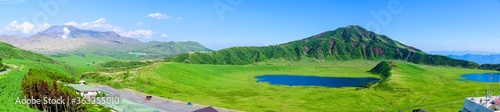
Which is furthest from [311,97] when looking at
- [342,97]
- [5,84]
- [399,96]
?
[5,84]

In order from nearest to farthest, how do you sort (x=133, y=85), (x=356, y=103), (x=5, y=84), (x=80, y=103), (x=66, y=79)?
(x=80, y=103) < (x=5, y=84) < (x=66, y=79) < (x=356, y=103) < (x=133, y=85)

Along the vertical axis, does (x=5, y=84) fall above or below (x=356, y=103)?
above

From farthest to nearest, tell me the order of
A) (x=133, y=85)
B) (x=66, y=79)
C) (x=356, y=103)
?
1. (x=133, y=85)
2. (x=356, y=103)
3. (x=66, y=79)

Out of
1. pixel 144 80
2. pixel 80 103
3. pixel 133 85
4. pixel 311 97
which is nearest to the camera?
pixel 80 103

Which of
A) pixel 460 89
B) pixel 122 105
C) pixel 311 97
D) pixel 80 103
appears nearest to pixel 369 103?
pixel 311 97

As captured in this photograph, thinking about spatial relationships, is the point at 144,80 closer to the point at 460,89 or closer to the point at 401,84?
the point at 401,84

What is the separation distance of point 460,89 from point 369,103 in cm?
5424

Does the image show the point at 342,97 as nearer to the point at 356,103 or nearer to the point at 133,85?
the point at 356,103

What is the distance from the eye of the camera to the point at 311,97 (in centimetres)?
15925

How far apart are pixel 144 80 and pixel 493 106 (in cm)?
14989

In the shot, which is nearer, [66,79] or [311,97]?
[66,79]

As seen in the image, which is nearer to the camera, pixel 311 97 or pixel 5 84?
pixel 5 84

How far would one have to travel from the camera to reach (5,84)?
101875 millimetres

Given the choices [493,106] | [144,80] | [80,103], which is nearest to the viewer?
[493,106]
